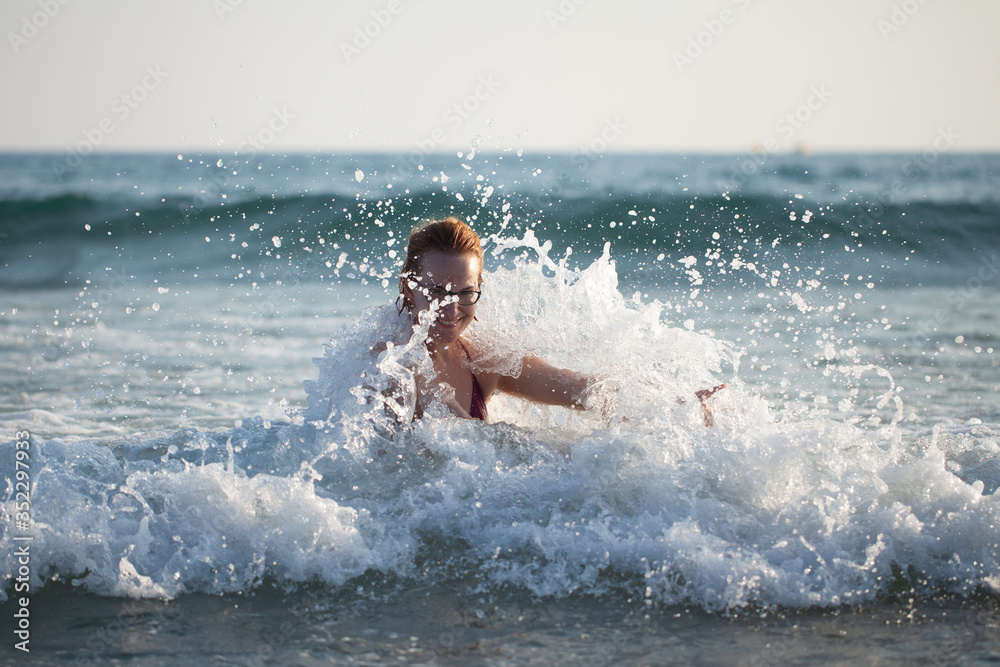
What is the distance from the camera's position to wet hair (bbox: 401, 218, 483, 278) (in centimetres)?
323

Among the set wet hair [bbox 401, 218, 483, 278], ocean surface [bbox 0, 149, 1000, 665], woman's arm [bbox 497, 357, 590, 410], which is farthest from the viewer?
woman's arm [bbox 497, 357, 590, 410]

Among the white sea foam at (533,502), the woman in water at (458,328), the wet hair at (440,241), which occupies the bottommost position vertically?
the white sea foam at (533,502)

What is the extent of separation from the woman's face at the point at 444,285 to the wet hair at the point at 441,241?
2cm

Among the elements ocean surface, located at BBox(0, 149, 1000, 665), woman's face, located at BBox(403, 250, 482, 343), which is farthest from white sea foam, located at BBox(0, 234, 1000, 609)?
woman's face, located at BBox(403, 250, 482, 343)

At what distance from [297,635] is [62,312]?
752 cm

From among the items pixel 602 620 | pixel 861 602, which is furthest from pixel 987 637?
pixel 602 620

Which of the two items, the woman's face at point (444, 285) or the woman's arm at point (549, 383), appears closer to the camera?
the woman's face at point (444, 285)

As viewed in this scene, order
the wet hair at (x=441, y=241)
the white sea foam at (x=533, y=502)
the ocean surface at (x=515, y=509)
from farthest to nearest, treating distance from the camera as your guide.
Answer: the wet hair at (x=441, y=241)
the white sea foam at (x=533, y=502)
the ocean surface at (x=515, y=509)

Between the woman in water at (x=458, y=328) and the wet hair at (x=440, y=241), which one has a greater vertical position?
the wet hair at (x=440, y=241)

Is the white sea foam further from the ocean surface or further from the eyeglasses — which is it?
the eyeglasses

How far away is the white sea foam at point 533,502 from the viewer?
107 inches

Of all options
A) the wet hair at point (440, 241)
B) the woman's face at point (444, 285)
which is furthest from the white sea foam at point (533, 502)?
the wet hair at point (440, 241)

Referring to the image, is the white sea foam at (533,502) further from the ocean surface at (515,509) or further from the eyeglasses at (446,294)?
the eyeglasses at (446,294)

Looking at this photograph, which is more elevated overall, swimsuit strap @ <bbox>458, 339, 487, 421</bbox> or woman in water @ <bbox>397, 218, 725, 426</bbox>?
woman in water @ <bbox>397, 218, 725, 426</bbox>
